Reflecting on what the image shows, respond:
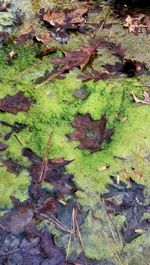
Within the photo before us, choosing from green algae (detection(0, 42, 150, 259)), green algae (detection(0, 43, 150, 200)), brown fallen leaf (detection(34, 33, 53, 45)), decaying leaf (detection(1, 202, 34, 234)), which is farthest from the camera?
brown fallen leaf (detection(34, 33, 53, 45))

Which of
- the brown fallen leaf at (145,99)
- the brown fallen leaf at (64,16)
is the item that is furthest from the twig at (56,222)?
the brown fallen leaf at (64,16)

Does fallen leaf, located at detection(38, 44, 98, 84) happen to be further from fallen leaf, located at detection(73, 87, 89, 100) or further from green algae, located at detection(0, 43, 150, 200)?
fallen leaf, located at detection(73, 87, 89, 100)

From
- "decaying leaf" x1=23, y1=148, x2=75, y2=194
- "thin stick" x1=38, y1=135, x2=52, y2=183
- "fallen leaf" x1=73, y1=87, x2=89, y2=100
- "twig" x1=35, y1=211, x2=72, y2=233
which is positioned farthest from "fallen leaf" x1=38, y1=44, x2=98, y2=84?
"twig" x1=35, y1=211, x2=72, y2=233

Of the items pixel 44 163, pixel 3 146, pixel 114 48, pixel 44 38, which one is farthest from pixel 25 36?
pixel 44 163

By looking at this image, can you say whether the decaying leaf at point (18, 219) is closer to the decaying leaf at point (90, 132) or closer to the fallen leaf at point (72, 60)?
the decaying leaf at point (90, 132)

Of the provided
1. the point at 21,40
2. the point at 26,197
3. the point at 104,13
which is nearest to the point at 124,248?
the point at 26,197

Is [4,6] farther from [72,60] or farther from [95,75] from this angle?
[95,75]

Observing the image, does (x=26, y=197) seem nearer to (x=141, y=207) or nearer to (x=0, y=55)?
(x=141, y=207)
